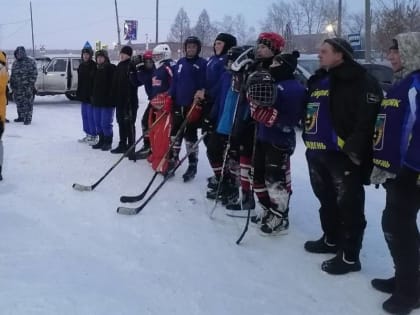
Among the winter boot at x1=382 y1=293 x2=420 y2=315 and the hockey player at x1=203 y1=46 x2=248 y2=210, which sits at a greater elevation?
the hockey player at x1=203 y1=46 x2=248 y2=210

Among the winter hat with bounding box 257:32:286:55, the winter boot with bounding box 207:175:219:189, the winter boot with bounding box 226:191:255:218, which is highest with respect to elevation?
the winter hat with bounding box 257:32:286:55

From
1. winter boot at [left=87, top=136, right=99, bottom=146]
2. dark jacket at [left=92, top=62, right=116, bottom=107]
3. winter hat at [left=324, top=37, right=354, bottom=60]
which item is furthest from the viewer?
winter boot at [left=87, top=136, right=99, bottom=146]

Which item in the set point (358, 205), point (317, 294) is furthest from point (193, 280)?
point (358, 205)

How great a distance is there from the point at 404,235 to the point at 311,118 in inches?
45.7

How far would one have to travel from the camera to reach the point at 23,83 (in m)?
12.4

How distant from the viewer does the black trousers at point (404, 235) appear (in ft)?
10.6

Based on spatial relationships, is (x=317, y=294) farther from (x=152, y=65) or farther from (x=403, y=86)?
(x=152, y=65)

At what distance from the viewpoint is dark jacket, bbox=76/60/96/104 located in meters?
8.98

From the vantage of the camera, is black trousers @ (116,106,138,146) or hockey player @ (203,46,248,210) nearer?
hockey player @ (203,46,248,210)

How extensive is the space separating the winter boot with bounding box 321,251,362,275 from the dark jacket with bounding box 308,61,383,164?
0.79 m

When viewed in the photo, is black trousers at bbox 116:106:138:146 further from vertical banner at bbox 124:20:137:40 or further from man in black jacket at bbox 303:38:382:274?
vertical banner at bbox 124:20:137:40

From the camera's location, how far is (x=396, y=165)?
3164 mm

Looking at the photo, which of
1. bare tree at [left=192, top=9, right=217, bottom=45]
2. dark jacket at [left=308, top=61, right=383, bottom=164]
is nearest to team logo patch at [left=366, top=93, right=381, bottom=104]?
dark jacket at [left=308, top=61, right=383, bottom=164]

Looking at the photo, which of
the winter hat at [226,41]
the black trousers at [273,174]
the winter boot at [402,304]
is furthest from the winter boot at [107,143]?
the winter boot at [402,304]
